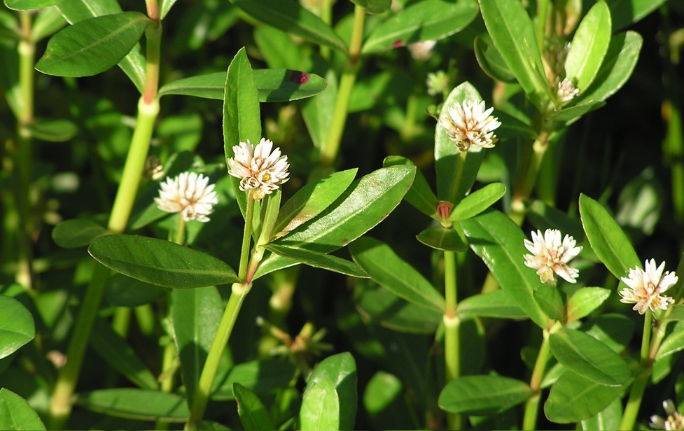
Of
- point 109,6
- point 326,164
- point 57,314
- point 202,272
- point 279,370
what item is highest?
point 109,6

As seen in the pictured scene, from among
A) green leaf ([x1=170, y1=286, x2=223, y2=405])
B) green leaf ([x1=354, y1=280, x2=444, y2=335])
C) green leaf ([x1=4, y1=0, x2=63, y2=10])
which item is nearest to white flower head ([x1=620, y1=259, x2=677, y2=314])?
green leaf ([x1=354, y1=280, x2=444, y2=335])

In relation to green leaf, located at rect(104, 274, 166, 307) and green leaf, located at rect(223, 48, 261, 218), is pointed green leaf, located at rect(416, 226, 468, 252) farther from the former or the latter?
green leaf, located at rect(104, 274, 166, 307)

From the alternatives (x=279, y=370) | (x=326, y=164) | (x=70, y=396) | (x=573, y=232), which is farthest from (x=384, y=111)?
(x=70, y=396)

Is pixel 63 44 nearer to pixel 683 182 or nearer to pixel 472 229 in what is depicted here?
pixel 472 229

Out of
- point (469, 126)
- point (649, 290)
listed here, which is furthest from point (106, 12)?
point (649, 290)

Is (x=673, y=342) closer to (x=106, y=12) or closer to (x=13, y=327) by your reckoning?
(x=13, y=327)
